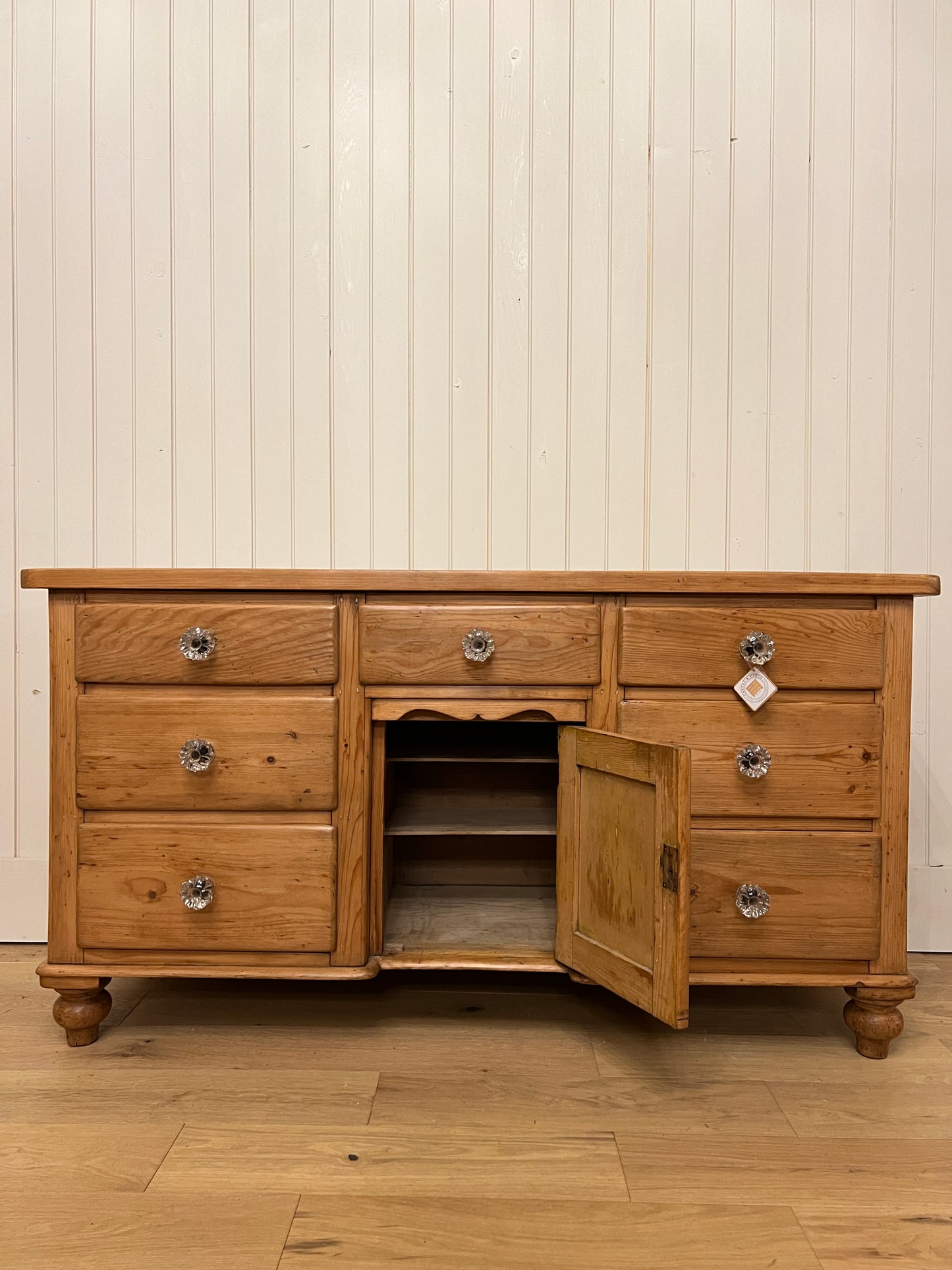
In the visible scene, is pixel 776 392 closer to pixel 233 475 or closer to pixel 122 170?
pixel 233 475

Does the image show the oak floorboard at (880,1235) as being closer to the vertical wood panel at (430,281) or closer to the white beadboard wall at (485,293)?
the white beadboard wall at (485,293)

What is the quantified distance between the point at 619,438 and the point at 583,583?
2.35 feet

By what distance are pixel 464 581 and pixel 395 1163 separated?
36.4 inches

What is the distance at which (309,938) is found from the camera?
1418 mm

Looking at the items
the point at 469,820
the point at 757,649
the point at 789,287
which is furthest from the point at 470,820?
the point at 789,287

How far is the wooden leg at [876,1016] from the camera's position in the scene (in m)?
1.42

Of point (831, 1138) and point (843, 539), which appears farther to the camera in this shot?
point (843, 539)

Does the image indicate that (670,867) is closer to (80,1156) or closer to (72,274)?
(80,1156)

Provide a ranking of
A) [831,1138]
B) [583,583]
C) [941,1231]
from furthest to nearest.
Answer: [583,583] → [831,1138] → [941,1231]

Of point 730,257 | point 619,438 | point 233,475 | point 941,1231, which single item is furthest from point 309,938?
point 730,257

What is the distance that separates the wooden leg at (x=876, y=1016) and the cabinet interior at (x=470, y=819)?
0.60 m

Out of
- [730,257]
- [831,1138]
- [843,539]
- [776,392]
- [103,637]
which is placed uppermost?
[730,257]

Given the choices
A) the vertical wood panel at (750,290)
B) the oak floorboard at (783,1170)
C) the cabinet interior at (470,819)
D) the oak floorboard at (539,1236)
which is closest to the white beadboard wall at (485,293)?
the vertical wood panel at (750,290)

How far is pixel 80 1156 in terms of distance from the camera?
1165 mm
